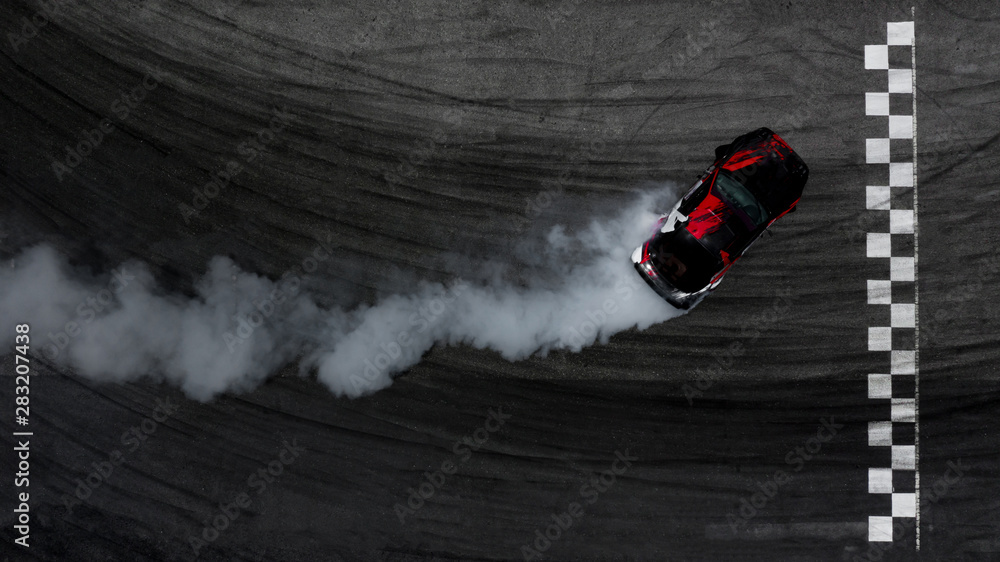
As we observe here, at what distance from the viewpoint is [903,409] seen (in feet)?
22.1

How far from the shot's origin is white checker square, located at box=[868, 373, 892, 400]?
674cm

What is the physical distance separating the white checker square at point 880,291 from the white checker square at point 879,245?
0.28m

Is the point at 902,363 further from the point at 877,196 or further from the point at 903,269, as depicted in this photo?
the point at 877,196

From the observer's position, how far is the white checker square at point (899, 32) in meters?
6.70

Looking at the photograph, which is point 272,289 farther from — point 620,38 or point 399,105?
point 620,38

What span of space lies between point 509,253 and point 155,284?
3979 millimetres

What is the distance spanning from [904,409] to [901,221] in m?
2.06

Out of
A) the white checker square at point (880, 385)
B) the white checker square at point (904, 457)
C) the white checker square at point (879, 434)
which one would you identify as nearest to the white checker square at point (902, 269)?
the white checker square at point (880, 385)

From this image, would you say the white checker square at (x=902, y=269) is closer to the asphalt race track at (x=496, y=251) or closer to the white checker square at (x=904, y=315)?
the asphalt race track at (x=496, y=251)

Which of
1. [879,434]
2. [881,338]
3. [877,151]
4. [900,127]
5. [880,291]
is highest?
[900,127]

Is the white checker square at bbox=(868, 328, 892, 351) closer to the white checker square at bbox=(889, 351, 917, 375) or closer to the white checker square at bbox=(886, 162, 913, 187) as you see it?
the white checker square at bbox=(889, 351, 917, 375)

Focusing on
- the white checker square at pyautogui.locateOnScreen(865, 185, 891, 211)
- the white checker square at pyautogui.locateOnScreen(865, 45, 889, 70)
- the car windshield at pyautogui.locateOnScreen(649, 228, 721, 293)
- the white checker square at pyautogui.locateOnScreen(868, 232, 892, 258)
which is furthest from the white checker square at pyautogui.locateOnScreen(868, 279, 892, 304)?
the white checker square at pyautogui.locateOnScreen(865, 45, 889, 70)

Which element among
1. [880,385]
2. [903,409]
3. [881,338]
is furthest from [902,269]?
[903,409]

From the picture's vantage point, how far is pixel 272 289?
6.83 meters
